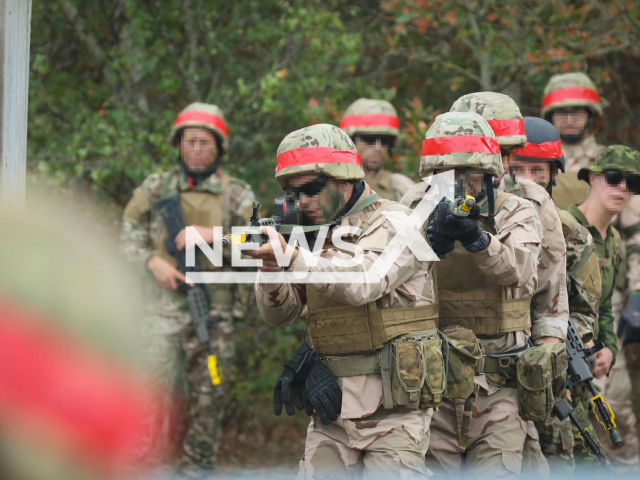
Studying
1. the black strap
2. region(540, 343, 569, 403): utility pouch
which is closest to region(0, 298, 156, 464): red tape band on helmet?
the black strap

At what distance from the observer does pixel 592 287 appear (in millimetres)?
5176

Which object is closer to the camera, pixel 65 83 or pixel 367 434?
pixel 367 434

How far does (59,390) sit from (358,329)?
2.79 m

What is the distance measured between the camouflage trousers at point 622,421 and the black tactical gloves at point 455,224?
3.29 meters

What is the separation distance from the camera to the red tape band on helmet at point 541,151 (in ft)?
16.9

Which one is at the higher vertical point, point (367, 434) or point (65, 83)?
point (65, 83)

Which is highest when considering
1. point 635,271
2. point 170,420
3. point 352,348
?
point 635,271

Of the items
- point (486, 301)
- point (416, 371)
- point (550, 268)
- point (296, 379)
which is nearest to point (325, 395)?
point (296, 379)

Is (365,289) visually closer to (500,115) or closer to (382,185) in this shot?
(500,115)

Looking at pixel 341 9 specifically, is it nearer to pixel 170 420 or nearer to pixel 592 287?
pixel 170 420

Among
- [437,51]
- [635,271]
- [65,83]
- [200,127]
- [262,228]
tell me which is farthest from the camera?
[437,51]

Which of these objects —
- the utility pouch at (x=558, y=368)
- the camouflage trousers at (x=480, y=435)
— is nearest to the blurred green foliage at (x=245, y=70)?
the utility pouch at (x=558, y=368)

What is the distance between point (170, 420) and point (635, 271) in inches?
137

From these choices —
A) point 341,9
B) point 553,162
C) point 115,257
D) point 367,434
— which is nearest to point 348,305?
point 367,434
